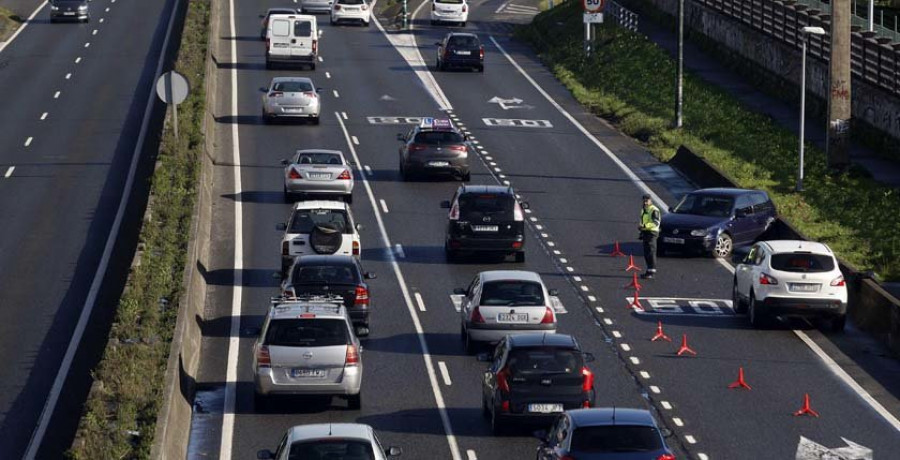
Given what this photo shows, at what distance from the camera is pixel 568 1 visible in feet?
281

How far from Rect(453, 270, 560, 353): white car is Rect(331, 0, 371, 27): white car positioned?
55.1 m

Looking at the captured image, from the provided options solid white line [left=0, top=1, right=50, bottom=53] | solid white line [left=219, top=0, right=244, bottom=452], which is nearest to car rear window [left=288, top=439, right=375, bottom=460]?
solid white line [left=219, top=0, right=244, bottom=452]

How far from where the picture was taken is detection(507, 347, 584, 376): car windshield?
25453 mm

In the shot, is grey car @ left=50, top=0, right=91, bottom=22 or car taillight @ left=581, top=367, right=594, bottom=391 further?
grey car @ left=50, top=0, right=91, bottom=22

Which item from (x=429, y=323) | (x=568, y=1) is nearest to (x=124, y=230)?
(x=429, y=323)

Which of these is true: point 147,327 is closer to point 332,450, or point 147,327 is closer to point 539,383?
point 539,383

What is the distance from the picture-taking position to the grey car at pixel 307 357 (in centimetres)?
2683

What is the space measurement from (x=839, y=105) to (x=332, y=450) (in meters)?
32.0

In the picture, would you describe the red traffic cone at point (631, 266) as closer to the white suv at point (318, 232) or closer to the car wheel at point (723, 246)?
the car wheel at point (723, 246)

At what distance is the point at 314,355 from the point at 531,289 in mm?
5438

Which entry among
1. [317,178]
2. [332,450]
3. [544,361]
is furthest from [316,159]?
[332,450]

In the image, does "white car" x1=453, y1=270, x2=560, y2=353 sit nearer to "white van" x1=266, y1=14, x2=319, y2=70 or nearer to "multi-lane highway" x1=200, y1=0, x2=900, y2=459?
"multi-lane highway" x1=200, y1=0, x2=900, y2=459

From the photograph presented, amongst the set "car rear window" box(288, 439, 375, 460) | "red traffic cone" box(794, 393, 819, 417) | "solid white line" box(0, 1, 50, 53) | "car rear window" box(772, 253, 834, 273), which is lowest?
"solid white line" box(0, 1, 50, 53)

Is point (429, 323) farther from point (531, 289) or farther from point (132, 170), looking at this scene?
point (132, 170)
